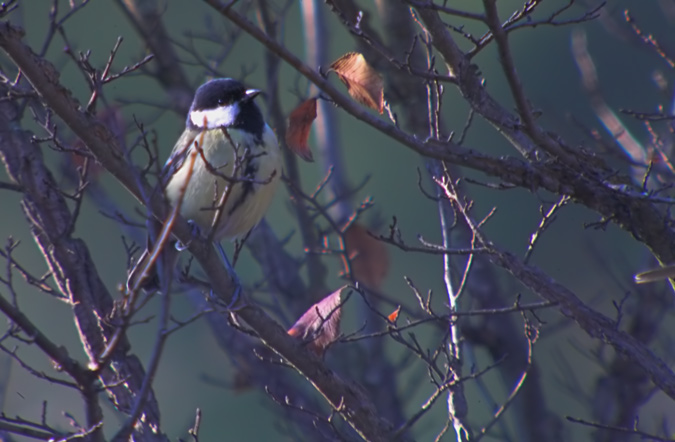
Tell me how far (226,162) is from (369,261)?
4.86 ft

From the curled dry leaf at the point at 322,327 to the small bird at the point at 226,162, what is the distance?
641 millimetres

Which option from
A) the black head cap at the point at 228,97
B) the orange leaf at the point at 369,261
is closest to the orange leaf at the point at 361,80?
the black head cap at the point at 228,97

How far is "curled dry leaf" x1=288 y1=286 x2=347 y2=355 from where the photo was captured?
3191mm

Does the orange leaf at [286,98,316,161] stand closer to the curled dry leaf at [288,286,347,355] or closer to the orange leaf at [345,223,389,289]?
the curled dry leaf at [288,286,347,355]

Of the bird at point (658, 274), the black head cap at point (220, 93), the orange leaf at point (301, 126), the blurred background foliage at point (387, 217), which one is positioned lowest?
the bird at point (658, 274)

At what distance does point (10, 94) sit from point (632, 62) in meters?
8.94

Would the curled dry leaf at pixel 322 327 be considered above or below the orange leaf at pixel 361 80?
below

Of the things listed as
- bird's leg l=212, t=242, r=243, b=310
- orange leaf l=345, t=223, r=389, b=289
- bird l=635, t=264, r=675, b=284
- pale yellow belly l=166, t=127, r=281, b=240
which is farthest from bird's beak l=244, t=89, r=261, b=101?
bird l=635, t=264, r=675, b=284

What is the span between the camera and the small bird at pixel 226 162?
12.4 ft

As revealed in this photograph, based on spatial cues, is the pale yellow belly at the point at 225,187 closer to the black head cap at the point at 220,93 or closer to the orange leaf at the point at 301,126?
the black head cap at the point at 220,93

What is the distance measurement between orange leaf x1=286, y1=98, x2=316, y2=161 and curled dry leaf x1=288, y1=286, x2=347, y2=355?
0.54 metres

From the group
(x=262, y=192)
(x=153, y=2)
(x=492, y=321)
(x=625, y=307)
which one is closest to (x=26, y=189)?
(x=262, y=192)

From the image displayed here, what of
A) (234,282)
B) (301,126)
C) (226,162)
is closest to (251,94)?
(226,162)

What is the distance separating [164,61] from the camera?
5234 mm
